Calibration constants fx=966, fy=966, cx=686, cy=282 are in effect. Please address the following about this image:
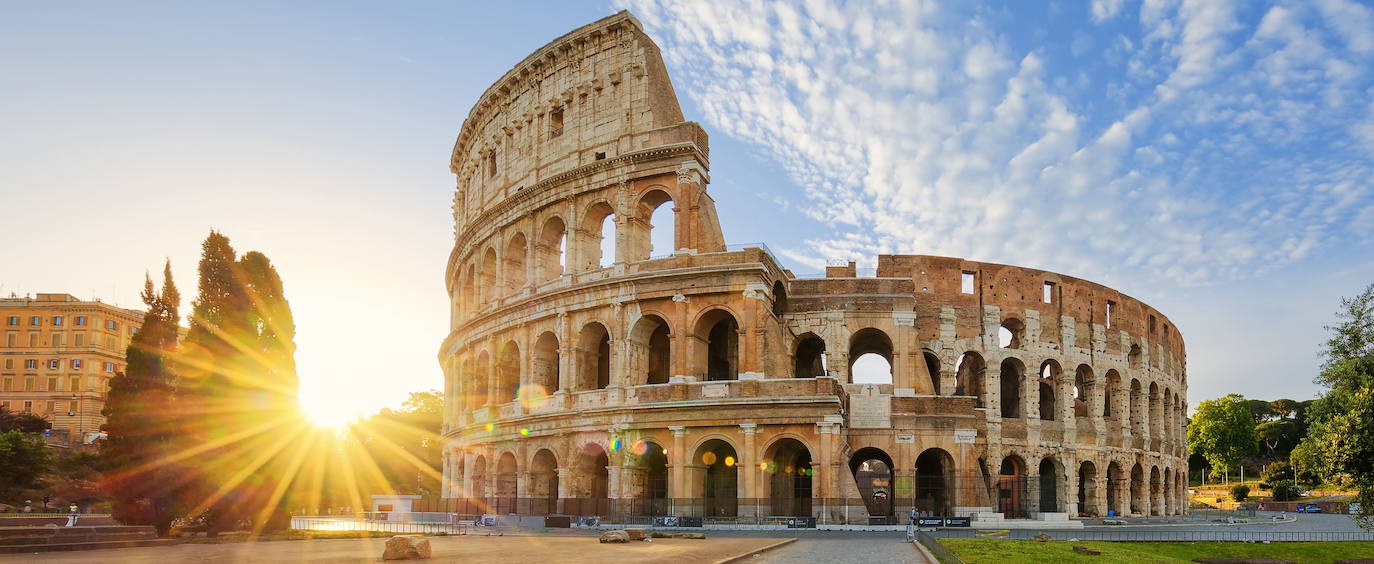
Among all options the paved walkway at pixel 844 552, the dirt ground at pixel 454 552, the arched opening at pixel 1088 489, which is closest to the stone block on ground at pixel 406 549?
the dirt ground at pixel 454 552

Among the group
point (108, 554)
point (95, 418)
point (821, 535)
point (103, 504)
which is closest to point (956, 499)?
point (821, 535)

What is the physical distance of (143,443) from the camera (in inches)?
899

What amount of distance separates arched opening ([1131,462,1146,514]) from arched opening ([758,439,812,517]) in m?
19.8

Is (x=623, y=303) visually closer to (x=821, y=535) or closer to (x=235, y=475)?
(x=821, y=535)

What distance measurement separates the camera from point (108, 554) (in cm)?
1773

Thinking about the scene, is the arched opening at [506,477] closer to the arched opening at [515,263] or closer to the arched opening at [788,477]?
the arched opening at [515,263]

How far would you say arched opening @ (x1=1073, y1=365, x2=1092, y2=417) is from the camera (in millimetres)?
42469

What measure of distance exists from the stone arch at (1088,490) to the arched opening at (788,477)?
15.3 meters

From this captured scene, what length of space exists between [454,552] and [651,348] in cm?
1741

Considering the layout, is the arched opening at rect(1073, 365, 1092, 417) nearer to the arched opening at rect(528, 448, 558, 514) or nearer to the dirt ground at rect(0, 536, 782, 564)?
the arched opening at rect(528, 448, 558, 514)

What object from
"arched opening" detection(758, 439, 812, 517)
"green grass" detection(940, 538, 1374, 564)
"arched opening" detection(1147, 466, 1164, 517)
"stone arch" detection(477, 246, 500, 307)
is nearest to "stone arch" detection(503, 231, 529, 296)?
"stone arch" detection(477, 246, 500, 307)

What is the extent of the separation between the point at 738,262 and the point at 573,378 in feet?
23.6

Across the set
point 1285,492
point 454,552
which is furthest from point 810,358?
point 1285,492

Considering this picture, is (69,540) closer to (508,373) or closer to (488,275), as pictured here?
(508,373)
